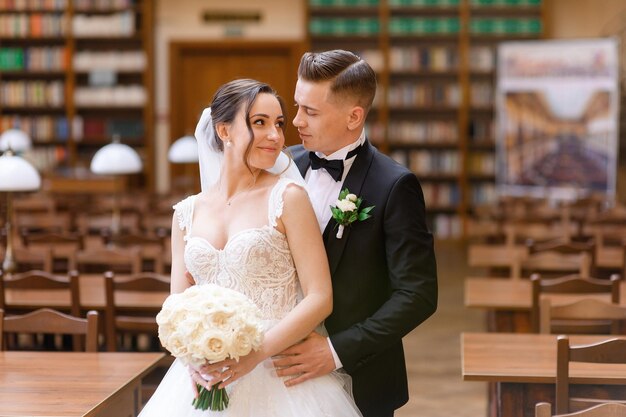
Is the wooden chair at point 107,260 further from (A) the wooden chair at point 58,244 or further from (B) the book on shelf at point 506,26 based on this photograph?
(B) the book on shelf at point 506,26

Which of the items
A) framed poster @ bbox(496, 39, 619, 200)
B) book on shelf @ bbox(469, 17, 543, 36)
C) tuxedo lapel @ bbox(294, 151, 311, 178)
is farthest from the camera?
book on shelf @ bbox(469, 17, 543, 36)

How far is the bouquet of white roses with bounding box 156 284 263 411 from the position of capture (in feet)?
7.25

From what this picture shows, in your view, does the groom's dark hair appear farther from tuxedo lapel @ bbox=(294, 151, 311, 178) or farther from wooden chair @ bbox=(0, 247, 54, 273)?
wooden chair @ bbox=(0, 247, 54, 273)

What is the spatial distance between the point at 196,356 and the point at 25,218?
638 cm

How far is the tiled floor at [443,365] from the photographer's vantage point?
5.34 meters

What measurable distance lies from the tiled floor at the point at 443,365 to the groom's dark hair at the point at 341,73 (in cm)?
301

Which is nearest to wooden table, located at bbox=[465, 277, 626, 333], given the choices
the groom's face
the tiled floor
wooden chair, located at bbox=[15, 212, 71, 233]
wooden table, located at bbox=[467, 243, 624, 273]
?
the tiled floor

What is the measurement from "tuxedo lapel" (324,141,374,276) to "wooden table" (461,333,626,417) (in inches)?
32.9

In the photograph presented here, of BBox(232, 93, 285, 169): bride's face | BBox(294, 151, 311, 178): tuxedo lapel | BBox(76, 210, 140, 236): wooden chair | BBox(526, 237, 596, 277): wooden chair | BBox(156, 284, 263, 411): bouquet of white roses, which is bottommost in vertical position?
BBox(76, 210, 140, 236): wooden chair

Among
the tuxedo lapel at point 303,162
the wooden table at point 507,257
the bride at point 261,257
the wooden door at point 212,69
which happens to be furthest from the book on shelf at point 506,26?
the bride at point 261,257

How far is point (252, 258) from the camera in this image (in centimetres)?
247

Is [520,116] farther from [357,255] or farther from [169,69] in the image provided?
[357,255]

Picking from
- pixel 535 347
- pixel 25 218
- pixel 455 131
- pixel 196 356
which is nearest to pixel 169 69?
pixel 455 131

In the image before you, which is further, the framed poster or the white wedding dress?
the framed poster
